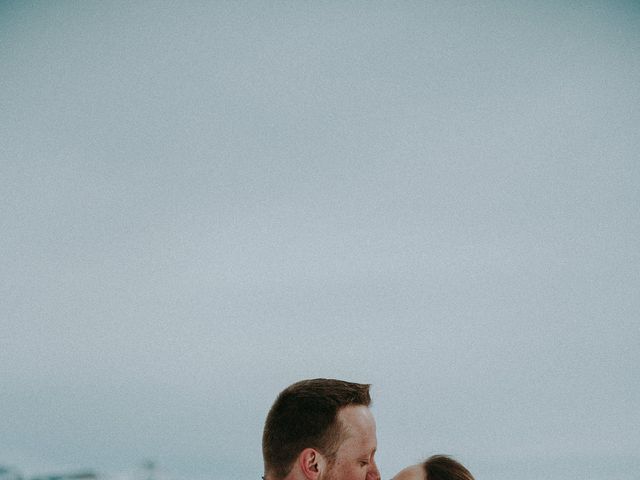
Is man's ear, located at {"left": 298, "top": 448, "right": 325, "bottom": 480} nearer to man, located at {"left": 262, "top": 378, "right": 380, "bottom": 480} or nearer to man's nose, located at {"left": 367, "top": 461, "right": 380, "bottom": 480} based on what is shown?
man, located at {"left": 262, "top": 378, "right": 380, "bottom": 480}

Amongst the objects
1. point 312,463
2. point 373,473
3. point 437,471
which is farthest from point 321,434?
point 437,471

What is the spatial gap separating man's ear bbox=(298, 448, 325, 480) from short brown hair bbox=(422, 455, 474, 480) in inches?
21.2

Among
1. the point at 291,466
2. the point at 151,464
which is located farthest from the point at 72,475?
the point at 291,466

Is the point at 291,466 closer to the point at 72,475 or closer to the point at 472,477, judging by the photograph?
the point at 472,477

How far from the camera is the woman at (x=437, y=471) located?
7.95ft

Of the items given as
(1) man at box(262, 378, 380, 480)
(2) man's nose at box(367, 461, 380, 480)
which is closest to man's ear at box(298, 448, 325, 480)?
(1) man at box(262, 378, 380, 480)

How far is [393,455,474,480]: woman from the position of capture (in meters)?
2.42

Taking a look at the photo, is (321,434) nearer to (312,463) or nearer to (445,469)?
(312,463)

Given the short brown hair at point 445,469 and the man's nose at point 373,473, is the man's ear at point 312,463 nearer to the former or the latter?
the man's nose at point 373,473

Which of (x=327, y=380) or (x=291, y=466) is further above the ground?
(x=327, y=380)

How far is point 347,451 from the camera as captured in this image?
2.19 meters

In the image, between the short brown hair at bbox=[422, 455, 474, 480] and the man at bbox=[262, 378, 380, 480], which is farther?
the short brown hair at bbox=[422, 455, 474, 480]

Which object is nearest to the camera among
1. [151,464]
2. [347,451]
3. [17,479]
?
[347,451]

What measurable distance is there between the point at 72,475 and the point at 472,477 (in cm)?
390
